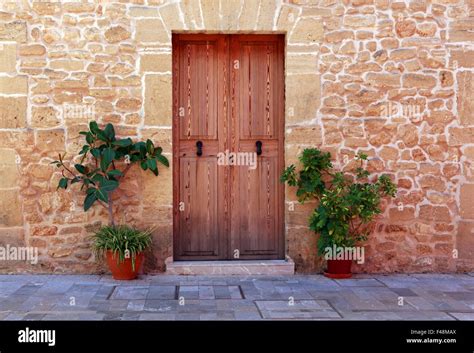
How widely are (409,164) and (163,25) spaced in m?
2.95

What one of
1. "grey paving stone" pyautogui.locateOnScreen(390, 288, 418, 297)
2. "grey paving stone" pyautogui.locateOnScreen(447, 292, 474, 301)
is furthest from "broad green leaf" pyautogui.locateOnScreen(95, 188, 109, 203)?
"grey paving stone" pyautogui.locateOnScreen(447, 292, 474, 301)

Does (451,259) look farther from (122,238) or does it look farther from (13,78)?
(13,78)

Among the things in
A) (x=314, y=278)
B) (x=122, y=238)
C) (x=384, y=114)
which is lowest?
(x=314, y=278)

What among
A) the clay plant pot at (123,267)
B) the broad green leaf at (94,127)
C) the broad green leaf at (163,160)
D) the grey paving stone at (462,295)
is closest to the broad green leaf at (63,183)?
the broad green leaf at (94,127)

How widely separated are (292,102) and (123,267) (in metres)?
2.40

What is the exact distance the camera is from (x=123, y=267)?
5.59 metres

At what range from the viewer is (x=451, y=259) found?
6129mm

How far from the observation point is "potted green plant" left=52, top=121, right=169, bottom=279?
218 inches

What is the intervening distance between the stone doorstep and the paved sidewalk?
0.10 metres

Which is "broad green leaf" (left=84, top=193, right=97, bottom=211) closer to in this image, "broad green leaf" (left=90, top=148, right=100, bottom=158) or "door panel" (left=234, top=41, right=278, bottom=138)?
"broad green leaf" (left=90, top=148, right=100, bottom=158)

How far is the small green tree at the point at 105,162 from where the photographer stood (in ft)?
18.1

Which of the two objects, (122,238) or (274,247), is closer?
(122,238)

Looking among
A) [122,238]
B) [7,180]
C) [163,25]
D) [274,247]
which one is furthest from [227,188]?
[7,180]

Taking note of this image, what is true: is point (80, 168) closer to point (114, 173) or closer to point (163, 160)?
Result: point (114, 173)
